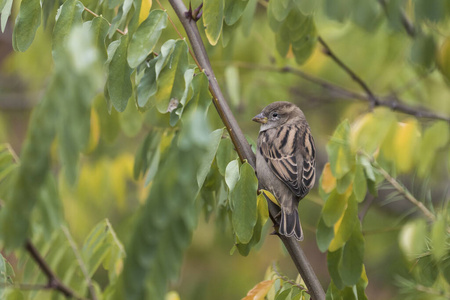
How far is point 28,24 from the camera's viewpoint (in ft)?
8.11

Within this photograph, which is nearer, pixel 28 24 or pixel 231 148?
pixel 28 24

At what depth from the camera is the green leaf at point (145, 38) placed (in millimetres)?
2258

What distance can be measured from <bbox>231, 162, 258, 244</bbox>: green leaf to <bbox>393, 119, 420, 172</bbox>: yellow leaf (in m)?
0.90

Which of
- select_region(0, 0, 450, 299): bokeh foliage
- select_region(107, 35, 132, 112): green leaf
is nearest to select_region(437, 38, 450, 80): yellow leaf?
select_region(0, 0, 450, 299): bokeh foliage

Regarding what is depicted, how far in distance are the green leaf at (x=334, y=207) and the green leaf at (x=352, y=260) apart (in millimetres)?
100

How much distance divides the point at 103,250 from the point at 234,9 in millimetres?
1211

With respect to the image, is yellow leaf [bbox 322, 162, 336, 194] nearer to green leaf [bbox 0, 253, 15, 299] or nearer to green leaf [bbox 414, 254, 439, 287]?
green leaf [bbox 414, 254, 439, 287]

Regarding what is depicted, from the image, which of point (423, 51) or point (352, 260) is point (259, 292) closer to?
point (352, 260)

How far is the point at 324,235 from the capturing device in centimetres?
255

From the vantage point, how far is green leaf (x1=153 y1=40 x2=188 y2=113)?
92.5 inches

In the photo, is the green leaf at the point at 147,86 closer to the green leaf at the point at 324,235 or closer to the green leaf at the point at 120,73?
the green leaf at the point at 120,73

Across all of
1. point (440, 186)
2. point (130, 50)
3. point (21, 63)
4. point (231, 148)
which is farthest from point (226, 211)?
point (440, 186)

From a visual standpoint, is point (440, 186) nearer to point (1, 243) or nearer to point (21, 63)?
point (21, 63)

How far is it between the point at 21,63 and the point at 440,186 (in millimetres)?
4149
